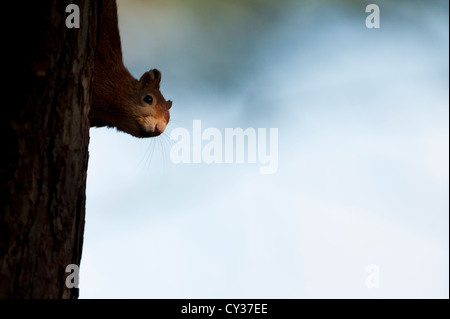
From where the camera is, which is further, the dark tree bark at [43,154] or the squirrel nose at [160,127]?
the squirrel nose at [160,127]

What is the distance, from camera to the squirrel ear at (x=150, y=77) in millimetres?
6164

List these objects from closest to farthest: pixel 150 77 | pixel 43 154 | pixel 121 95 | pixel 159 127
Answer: pixel 43 154 → pixel 121 95 → pixel 159 127 → pixel 150 77

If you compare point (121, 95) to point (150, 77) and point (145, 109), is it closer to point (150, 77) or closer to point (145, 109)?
point (145, 109)

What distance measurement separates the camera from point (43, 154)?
2.90 meters

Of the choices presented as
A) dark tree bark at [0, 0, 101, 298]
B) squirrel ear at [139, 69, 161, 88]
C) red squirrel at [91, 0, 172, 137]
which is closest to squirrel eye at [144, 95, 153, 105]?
red squirrel at [91, 0, 172, 137]

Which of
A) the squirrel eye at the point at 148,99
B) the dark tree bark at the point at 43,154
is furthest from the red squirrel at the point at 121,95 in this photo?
the dark tree bark at the point at 43,154

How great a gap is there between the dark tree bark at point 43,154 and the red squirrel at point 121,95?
230 cm

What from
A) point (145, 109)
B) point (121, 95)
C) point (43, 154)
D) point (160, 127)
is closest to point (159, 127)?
point (160, 127)

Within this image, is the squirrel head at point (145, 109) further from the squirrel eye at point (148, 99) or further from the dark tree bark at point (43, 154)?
the dark tree bark at point (43, 154)

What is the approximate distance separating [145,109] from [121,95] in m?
0.27

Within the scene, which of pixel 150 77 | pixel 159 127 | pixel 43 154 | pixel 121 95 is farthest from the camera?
pixel 150 77

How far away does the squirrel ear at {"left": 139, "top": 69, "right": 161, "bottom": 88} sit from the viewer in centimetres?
616
